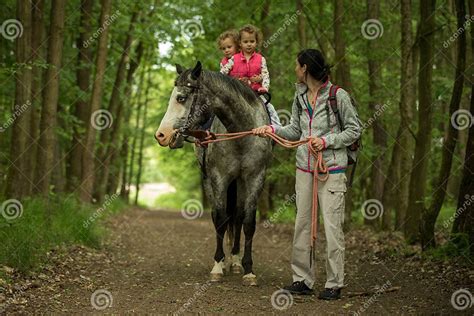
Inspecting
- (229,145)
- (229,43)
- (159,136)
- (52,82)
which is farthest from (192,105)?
(52,82)

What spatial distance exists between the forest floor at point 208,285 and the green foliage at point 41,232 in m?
0.23

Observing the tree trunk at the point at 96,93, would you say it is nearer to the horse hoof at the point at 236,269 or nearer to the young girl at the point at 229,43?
the young girl at the point at 229,43

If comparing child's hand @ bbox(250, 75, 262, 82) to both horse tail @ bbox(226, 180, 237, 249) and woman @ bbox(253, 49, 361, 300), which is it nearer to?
horse tail @ bbox(226, 180, 237, 249)

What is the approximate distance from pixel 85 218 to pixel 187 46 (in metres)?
8.56

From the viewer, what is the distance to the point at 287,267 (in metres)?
9.78

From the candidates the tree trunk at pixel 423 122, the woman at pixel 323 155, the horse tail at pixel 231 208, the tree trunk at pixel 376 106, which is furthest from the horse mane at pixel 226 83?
the tree trunk at pixel 376 106

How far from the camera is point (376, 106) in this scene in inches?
578

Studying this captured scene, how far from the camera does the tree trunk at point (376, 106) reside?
45.7 feet

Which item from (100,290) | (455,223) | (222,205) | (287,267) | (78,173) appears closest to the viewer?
(100,290)

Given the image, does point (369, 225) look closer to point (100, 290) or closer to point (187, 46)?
point (187, 46)

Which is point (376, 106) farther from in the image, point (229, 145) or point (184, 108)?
point (184, 108)

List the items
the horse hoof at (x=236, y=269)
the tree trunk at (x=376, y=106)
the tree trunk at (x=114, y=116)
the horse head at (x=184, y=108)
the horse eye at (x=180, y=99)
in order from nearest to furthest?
the horse head at (x=184, y=108), the horse eye at (x=180, y=99), the horse hoof at (x=236, y=269), the tree trunk at (x=376, y=106), the tree trunk at (x=114, y=116)

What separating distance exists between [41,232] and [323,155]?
5.15 meters

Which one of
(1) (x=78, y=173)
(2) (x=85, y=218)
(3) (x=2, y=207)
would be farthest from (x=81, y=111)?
(3) (x=2, y=207)
